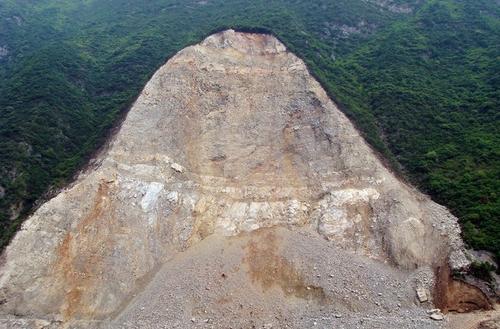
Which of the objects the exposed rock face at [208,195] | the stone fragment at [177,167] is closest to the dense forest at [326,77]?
the exposed rock face at [208,195]

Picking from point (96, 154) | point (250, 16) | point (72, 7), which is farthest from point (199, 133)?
point (72, 7)

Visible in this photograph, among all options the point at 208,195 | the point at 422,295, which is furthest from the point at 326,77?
the point at 422,295

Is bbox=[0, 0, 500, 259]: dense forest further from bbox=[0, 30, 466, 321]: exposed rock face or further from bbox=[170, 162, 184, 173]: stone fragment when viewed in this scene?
bbox=[170, 162, 184, 173]: stone fragment

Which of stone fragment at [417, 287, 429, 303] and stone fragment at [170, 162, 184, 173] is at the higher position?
stone fragment at [170, 162, 184, 173]

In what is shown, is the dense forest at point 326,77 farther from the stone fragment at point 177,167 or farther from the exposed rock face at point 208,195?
the stone fragment at point 177,167

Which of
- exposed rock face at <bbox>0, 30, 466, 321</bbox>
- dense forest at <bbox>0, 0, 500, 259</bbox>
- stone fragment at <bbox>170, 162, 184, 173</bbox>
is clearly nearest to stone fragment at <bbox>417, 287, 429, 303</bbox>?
exposed rock face at <bbox>0, 30, 466, 321</bbox>

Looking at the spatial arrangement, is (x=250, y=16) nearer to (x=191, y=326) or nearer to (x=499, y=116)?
(x=499, y=116)
